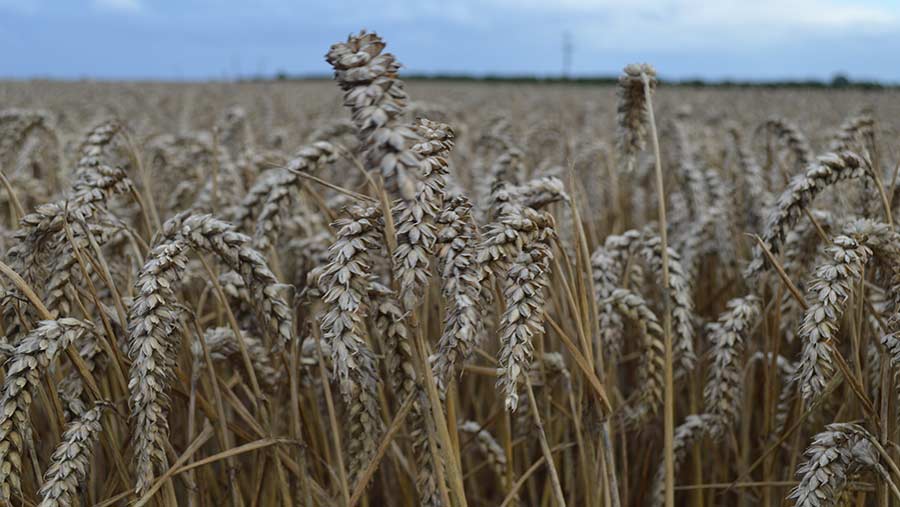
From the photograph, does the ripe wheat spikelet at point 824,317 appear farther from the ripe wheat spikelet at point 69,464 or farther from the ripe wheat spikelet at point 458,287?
the ripe wheat spikelet at point 69,464

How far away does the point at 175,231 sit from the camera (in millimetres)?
1413

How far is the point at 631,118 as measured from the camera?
1.91 meters

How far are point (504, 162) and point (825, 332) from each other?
4.29 feet

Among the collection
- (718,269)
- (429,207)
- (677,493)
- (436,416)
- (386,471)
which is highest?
(429,207)

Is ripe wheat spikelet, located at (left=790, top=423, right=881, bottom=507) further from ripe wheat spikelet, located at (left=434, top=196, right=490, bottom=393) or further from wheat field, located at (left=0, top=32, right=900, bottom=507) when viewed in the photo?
ripe wheat spikelet, located at (left=434, top=196, right=490, bottom=393)

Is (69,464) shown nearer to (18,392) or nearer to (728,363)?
(18,392)

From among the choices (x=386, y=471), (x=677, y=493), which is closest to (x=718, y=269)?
(x=677, y=493)

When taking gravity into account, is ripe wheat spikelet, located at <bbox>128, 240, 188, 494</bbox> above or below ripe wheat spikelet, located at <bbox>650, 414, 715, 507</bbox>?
above

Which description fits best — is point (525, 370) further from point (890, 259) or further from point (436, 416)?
point (890, 259)

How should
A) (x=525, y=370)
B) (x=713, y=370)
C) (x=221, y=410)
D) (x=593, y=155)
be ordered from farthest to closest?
1. (x=593, y=155)
2. (x=713, y=370)
3. (x=221, y=410)
4. (x=525, y=370)

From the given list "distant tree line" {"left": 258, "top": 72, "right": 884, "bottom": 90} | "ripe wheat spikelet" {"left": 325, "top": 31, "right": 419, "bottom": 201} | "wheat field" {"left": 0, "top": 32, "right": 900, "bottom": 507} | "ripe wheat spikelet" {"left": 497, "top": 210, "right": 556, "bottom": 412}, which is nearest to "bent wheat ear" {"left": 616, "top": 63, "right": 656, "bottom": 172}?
"wheat field" {"left": 0, "top": 32, "right": 900, "bottom": 507}

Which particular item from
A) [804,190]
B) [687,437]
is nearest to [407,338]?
[804,190]

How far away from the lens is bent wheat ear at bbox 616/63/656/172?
1.79 m

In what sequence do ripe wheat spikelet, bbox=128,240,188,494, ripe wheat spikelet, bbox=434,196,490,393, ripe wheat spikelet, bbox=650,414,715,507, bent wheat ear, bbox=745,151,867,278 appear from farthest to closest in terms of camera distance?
1. ripe wheat spikelet, bbox=650,414,715,507
2. bent wheat ear, bbox=745,151,867,278
3. ripe wheat spikelet, bbox=128,240,188,494
4. ripe wheat spikelet, bbox=434,196,490,393
